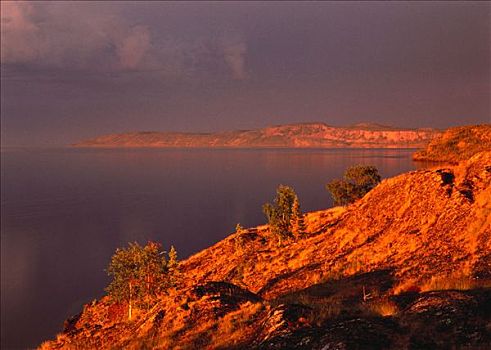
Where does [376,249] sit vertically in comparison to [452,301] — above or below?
below

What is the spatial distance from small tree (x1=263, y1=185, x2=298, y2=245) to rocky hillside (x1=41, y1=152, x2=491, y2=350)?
234 cm

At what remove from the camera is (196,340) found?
16.6 meters

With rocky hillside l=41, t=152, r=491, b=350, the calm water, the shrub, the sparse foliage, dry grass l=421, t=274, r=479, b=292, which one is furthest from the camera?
the calm water

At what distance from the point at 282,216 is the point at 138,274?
24.8 meters

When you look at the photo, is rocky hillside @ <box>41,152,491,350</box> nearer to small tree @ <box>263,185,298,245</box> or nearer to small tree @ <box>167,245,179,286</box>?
small tree @ <box>263,185,298,245</box>

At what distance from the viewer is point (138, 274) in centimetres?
4581

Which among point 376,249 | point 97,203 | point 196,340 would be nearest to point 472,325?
point 196,340

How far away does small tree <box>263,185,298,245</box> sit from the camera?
190 feet

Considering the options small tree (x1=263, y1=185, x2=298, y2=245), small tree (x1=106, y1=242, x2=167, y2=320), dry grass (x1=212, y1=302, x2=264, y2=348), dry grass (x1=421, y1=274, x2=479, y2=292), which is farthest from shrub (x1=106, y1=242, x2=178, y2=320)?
dry grass (x1=421, y1=274, x2=479, y2=292)

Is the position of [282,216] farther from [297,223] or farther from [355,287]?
[355,287]

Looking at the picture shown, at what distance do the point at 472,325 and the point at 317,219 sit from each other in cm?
5244

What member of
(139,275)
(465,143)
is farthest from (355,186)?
(465,143)

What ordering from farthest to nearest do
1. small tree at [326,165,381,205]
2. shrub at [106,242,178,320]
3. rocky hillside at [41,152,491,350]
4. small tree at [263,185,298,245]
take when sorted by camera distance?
1. small tree at [326,165,381,205]
2. small tree at [263,185,298,245]
3. shrub at [106,242,178,320]
4. rocky hillside at [41,152,491,350]

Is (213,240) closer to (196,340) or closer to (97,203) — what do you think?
(97,203)
